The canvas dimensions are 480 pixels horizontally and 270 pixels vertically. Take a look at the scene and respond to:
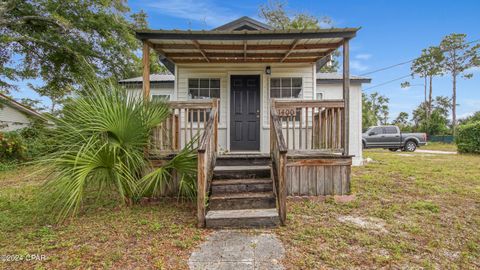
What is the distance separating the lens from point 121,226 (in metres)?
3.47

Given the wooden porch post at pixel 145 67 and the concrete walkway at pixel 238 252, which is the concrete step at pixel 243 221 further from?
the wooden porch post at pixel 145 67

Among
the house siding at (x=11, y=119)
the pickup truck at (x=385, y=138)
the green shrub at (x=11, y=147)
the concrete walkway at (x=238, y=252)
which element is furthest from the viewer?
the pickup truck at (x=385, y=138)

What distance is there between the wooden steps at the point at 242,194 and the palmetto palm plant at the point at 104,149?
581mm

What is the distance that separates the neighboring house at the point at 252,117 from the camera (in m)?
3.88

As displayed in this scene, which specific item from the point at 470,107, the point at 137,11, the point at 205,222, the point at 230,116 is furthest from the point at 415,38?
the point at 205,222

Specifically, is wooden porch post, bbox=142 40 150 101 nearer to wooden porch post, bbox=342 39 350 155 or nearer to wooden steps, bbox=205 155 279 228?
wooden steps, bbox=205 155 279 228

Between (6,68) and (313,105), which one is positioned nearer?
(313,105)

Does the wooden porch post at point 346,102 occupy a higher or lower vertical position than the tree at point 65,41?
lower

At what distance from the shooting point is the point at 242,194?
13.3 ft

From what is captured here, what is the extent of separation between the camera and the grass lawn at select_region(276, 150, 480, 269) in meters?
2.60

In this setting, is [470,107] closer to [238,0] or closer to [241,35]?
[238,0]

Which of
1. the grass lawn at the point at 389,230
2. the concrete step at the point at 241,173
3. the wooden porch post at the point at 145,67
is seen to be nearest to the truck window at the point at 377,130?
the grass lawn at the point at 389,230

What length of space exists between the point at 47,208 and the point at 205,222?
264 centimetres

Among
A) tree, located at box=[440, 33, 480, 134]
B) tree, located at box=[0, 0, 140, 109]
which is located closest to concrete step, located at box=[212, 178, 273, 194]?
tree, located at box=[0, 0, 140, 109]
